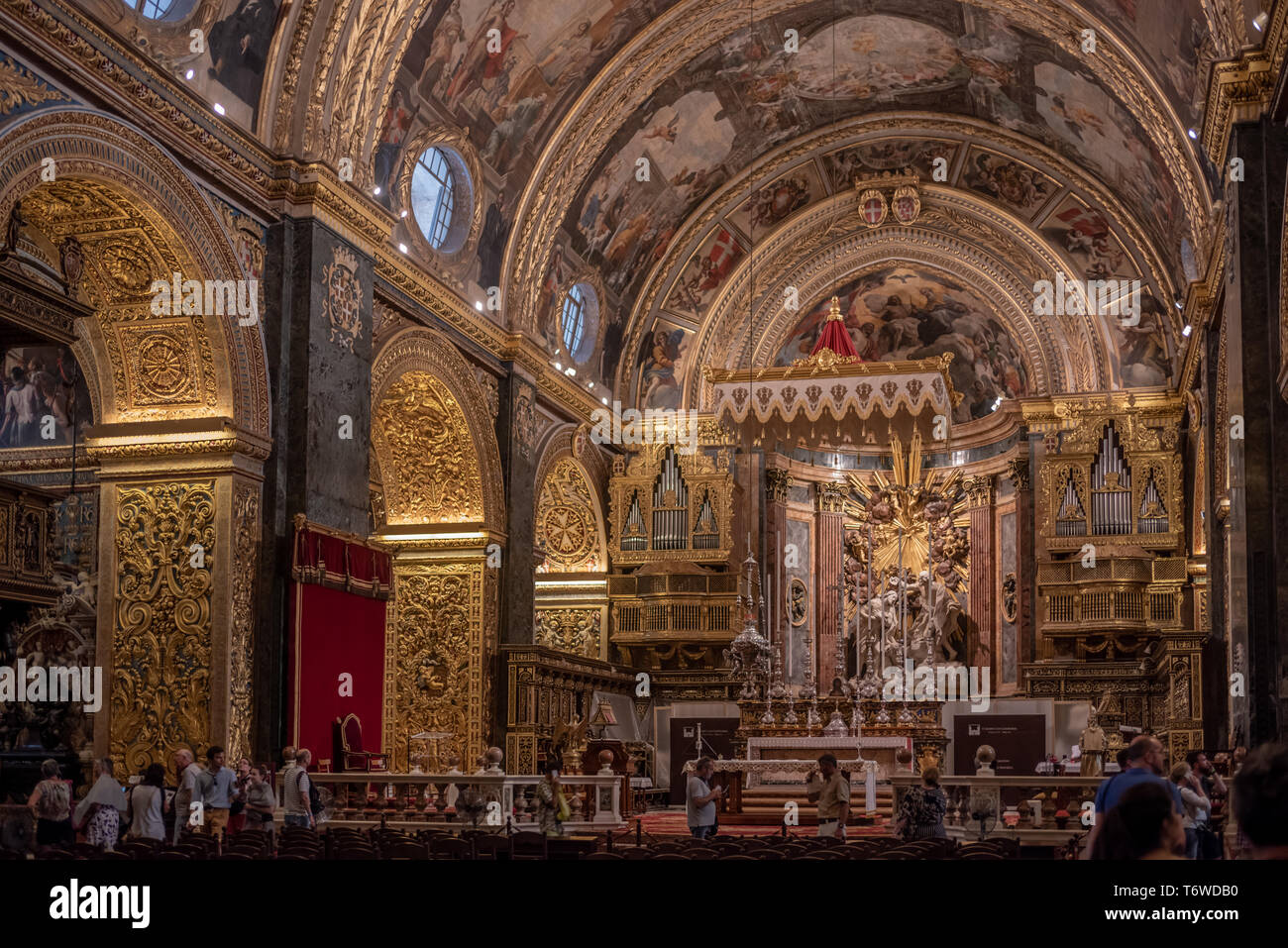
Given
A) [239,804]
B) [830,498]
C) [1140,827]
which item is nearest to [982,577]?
[830,498]

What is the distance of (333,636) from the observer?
651 inches

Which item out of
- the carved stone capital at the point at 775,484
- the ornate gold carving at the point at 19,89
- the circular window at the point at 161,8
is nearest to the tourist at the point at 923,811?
the ornate gold carving at the point at 19,89

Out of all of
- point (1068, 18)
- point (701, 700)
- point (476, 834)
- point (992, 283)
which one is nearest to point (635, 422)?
point (701, 700)

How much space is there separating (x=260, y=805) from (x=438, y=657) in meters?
9.35

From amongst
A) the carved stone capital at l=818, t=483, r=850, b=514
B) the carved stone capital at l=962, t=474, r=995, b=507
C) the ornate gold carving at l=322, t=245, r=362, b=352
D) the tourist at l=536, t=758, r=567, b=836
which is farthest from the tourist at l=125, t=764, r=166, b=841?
the carved stone capital at l=962, t=474, r=995, b=507

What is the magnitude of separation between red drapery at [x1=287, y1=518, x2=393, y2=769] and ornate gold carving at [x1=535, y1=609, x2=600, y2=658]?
372 inches

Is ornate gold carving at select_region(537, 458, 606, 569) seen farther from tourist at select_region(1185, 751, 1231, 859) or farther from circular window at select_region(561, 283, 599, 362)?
tourist at select_region(1185, 751, 1231, 859)

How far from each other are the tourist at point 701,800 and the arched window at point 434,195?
1056 centimetres

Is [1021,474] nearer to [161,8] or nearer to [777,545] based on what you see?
[777,545]

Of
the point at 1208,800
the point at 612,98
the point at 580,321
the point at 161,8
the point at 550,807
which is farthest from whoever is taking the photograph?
the point at 580,321

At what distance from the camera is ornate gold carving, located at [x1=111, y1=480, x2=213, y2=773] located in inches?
587

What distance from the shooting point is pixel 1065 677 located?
2580 centimetres

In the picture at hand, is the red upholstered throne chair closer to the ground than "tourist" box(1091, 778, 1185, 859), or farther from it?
closer to the ground

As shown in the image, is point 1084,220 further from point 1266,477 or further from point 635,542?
point 1266,477
